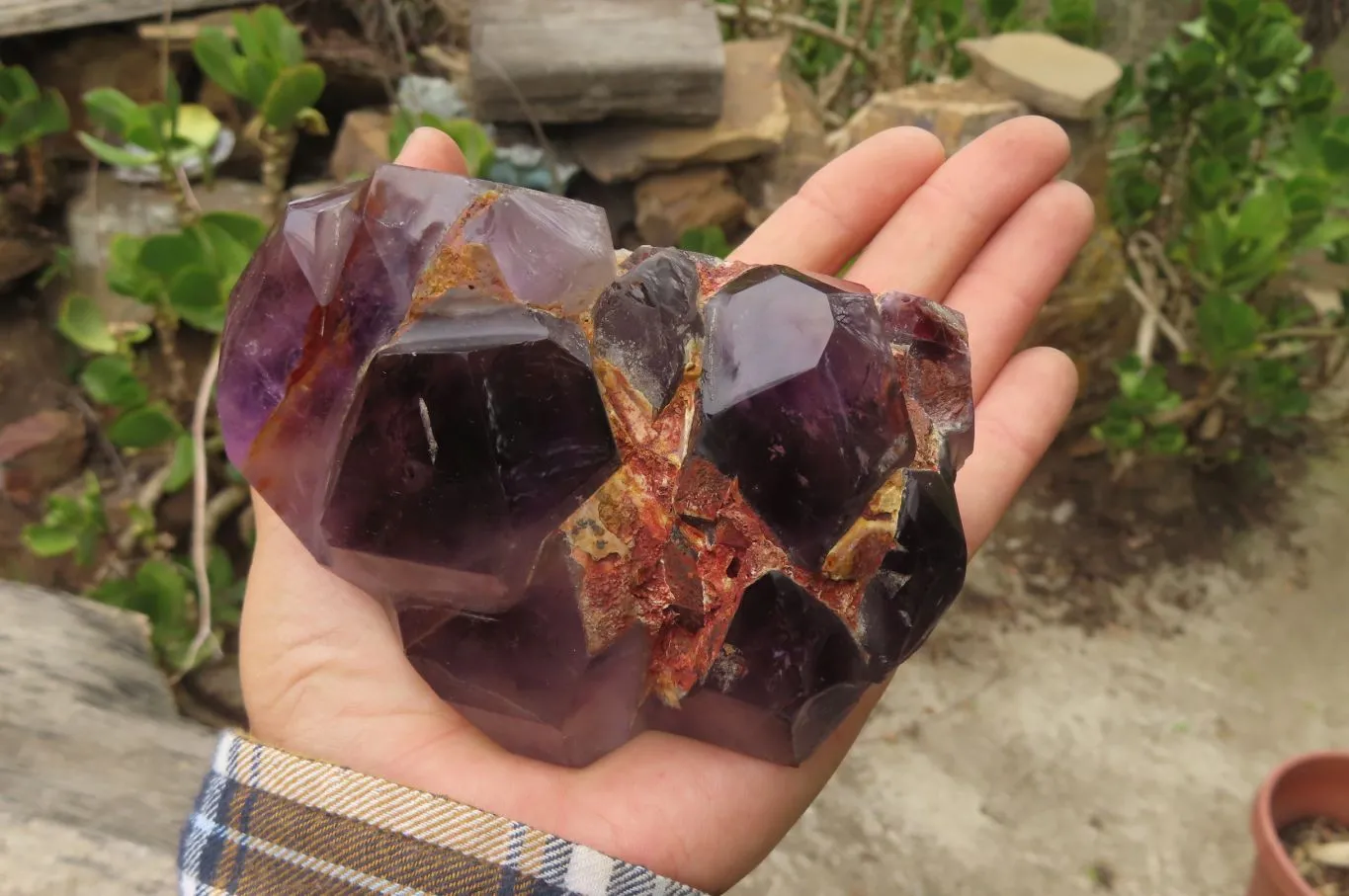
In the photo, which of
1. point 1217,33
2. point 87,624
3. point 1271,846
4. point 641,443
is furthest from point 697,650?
point 1217,33

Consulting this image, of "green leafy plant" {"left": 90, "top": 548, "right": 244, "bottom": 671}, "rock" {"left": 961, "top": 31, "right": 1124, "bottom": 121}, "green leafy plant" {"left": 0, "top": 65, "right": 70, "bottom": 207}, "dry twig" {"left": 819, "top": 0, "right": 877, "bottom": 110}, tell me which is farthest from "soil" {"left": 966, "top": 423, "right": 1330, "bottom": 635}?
"green leafy plant" {"left": 0, "top": 65, "right": 70, "bottom": 207}

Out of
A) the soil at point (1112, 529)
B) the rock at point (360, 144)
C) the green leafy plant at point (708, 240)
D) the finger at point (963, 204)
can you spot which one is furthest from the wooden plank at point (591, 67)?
the soil at point (1112, 529)

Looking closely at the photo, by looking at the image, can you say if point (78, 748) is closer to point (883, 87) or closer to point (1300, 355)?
point (883, 87)

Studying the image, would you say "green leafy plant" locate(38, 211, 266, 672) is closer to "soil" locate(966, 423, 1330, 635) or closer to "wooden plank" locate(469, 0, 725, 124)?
"wooden plank" locate(469, 0, 725, 124)

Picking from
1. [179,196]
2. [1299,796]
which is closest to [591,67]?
[179,196]

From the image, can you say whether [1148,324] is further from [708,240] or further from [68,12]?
[68,12]

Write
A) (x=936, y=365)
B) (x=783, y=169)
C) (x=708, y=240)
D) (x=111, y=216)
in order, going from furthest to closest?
(x=783, y=169) → (x=111, y=216) → (x=708, y=240) → (x=936, y=365)
